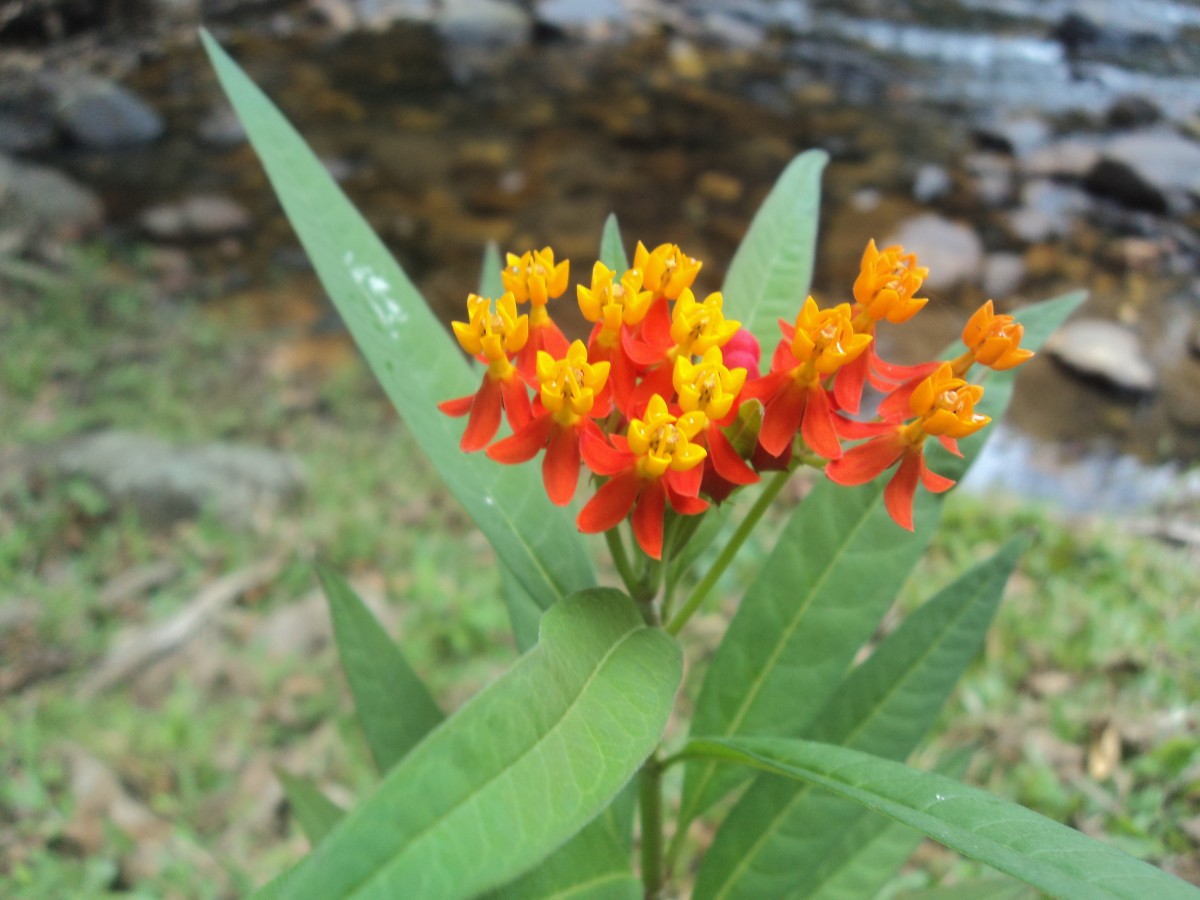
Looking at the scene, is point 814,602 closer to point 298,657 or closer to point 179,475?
point 298,657

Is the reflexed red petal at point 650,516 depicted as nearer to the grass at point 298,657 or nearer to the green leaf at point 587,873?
the green leaf at point 587,873

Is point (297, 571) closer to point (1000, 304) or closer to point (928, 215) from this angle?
point (1000, 304)

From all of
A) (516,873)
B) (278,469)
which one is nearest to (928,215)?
(278,469)

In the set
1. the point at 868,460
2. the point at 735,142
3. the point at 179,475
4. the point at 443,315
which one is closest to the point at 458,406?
the point at 868,460

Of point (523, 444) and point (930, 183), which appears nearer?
point (523, 444)

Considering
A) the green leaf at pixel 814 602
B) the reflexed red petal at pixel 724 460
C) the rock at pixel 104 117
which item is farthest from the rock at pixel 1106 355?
the rock at pixel 104 117

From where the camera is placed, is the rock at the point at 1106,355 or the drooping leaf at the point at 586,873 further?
the rock at the point at 1106,355

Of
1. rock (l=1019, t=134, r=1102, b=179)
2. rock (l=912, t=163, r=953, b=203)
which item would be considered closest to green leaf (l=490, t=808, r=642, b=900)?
rock (l=912, t=163, r=953, b=203)

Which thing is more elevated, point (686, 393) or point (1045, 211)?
point (686, 393)
